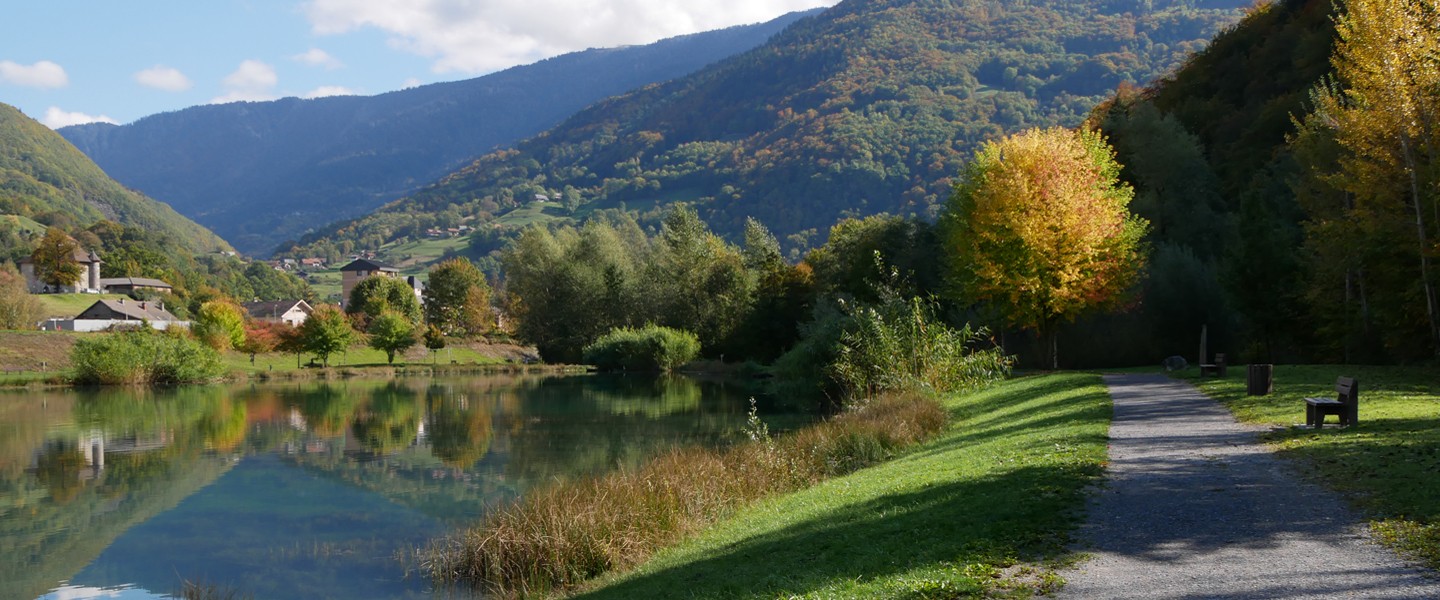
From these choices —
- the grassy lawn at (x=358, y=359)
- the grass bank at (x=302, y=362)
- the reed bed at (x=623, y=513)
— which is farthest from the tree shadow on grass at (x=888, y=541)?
the grassy lawn at (x=358, y=359)

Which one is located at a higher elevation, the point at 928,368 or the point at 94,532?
the point at 928,368

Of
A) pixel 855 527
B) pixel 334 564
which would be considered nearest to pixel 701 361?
pixel 334 564

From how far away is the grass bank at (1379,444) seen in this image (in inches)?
382

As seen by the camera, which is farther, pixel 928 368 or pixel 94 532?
pixel 928 368

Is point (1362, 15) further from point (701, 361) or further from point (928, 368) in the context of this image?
point (701, 361)

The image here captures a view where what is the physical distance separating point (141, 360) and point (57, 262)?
264 ft

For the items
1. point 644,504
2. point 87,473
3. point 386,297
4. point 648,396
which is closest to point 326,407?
point 648,396

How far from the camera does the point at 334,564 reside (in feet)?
59.3

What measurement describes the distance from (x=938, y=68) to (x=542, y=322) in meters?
120

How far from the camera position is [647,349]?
79.1m

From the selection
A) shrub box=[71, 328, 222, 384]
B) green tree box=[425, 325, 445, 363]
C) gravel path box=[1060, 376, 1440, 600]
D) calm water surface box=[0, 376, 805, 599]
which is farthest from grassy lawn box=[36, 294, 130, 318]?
gravel path box=[1060, 376, 1440, 600]

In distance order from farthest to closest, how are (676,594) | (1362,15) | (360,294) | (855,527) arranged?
1. (360,294)
2. (1362,15)
3. (855,527)
4. (676,594)

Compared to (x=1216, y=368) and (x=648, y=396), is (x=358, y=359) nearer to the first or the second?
(x=648, y=396)

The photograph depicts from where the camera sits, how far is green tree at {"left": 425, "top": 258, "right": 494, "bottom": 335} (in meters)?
118
